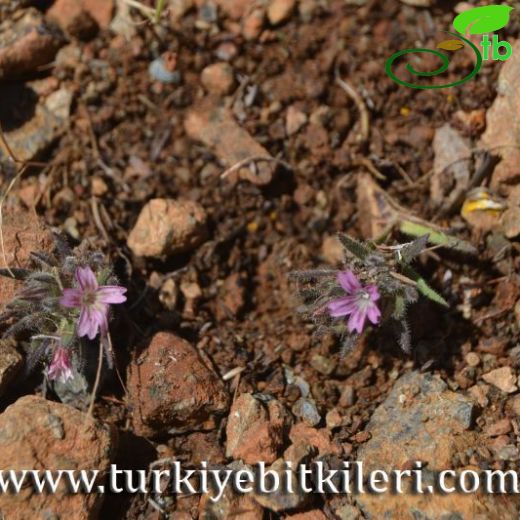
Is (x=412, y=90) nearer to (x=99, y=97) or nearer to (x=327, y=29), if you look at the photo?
(x=327, y=29)

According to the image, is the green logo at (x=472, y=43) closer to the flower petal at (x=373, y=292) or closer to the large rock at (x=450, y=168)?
the large rock at (x=450, y=168)

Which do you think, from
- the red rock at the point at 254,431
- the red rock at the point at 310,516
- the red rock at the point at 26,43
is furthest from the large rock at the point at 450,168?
the red rock at the point at 26,43

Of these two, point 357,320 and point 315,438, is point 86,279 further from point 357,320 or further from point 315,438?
point 315,438

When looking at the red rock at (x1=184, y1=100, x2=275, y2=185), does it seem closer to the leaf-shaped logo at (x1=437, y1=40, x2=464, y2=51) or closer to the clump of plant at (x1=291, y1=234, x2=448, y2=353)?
the clump of plant at (x1=291, y1=234, x2=448, y2=353)

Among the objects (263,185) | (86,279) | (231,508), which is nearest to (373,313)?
(231,508)

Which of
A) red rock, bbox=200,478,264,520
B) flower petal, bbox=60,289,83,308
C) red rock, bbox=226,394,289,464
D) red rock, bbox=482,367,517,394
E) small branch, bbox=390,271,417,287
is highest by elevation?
flower petal, bbox=60,289,83,308

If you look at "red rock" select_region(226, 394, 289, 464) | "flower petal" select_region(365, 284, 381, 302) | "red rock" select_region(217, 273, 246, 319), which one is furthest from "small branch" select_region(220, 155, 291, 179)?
"red rock" select_region(226, 394, 289, 464)
